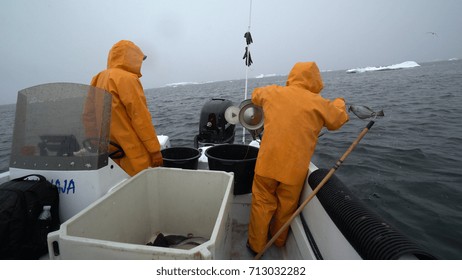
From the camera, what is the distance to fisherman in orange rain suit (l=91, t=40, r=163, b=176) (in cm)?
204

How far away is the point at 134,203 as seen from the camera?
1909 millimetres

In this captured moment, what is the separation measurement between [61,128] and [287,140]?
5.96 feet

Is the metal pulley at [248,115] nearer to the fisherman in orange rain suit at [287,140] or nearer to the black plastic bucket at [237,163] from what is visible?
the black plastic bucket at [237,163]

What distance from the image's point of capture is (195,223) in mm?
2219

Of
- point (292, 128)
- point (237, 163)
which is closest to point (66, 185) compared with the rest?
point (237, 163)

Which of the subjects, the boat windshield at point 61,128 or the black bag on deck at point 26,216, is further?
the boat windshield at point 61,128

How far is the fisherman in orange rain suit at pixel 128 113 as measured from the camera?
2039 mm

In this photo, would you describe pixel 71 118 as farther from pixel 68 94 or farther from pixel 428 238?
pixel 428 238

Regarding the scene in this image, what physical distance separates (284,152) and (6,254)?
2042mm

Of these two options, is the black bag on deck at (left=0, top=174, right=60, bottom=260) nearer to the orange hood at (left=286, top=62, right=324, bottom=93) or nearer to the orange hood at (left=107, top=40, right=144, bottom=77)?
the orange hood at (left=107, top=40, right=144, bottom=77)

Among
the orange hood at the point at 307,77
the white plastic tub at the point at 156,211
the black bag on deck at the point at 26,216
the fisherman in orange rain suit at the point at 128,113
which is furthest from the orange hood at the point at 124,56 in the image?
the orange hood at the point at 307,77

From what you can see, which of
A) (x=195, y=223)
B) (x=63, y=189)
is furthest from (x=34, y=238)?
(x=195, y=223)

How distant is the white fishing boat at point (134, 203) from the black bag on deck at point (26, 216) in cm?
12

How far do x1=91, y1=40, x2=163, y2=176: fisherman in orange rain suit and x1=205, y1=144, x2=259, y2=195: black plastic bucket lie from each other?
66 centimetres
